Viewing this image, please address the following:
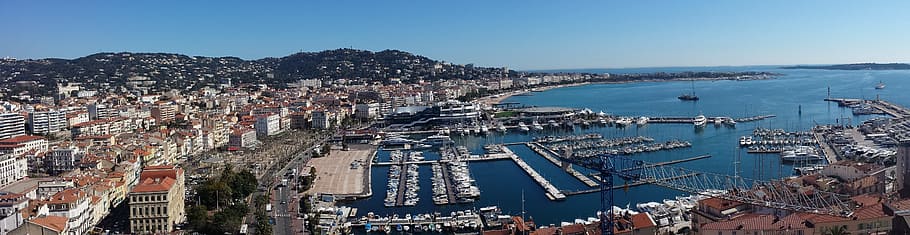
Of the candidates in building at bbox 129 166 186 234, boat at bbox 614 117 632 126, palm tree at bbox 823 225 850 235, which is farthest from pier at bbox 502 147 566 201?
boat at bbox 614 117 632 126

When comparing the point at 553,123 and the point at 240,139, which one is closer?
the point at 240,139

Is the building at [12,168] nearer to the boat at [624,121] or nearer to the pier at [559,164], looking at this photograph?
the pier at [559,164]

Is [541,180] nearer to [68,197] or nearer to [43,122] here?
[68,197]

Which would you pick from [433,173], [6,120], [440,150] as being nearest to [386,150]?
[440,150]

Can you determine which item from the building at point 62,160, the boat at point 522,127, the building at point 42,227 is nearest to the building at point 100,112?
the building at point 62,160

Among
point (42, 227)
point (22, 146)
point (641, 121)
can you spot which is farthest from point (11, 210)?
point (641, 121)

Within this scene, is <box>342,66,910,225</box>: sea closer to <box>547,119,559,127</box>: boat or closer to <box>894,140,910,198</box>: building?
<box>547,119,559,127</box>: boat
